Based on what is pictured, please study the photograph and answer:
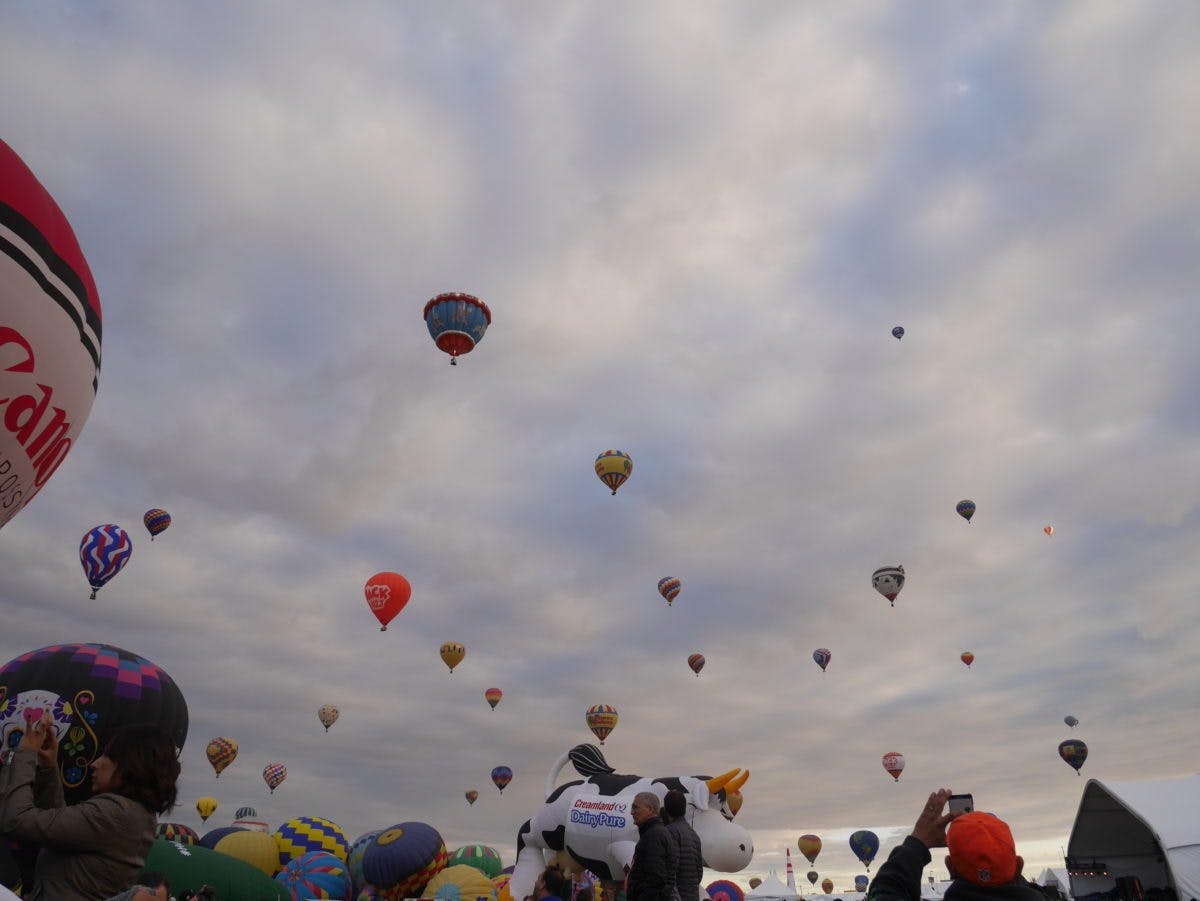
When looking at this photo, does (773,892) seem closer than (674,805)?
No

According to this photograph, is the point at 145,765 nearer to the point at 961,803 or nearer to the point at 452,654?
the point at 961,803

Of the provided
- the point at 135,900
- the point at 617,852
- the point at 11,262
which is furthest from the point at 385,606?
the point at 135,900

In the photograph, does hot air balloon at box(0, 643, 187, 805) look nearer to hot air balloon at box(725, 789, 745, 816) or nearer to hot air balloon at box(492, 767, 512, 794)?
hot air balloon at box(725, 789, 745, 816)

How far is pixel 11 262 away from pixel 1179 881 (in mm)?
34693

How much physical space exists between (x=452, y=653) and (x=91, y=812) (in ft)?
129

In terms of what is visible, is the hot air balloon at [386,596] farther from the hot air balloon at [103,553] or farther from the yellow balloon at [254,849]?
the yellow balloon at [254,849]

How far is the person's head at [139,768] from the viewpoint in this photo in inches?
134

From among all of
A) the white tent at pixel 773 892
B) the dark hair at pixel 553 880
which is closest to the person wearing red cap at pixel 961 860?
the dark hair at pixel 553 880

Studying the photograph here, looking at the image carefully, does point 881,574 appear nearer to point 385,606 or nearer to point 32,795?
point 385,606

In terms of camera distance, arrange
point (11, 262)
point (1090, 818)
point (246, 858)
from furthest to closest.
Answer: point (1090, 818), point (246, 858), point (11, 262)

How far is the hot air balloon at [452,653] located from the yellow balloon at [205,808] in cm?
2483

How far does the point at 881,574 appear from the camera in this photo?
42.5 m

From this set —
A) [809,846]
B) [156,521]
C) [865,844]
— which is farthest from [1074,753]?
[156,521]

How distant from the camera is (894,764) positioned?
53.5 m
